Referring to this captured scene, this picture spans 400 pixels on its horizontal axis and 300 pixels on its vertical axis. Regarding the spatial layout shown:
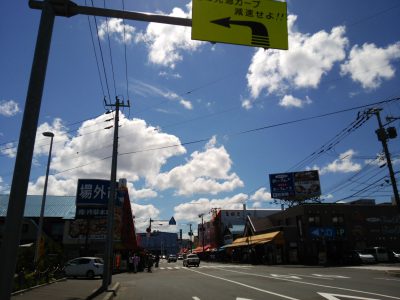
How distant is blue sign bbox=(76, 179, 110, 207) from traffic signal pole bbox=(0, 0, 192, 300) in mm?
37900

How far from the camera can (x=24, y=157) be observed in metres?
5.77

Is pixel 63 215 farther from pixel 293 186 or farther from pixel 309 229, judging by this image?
pixel 293 186

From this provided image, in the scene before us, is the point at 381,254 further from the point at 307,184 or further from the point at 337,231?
the point at 307,184

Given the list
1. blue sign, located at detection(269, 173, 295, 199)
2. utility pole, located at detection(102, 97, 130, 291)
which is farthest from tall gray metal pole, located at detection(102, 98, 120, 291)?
blue sign, located at detection(269, 173, 295, 199)

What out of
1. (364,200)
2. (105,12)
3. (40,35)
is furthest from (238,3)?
(364,200)

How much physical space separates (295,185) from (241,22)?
56668 mm

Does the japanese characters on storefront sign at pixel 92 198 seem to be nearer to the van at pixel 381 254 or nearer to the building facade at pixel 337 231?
the building facade at pixel 337 231

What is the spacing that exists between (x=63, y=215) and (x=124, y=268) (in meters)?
11.3

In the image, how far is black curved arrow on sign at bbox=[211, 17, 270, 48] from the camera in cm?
718

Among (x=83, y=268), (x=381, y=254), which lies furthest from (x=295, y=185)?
(x=83, y=268)

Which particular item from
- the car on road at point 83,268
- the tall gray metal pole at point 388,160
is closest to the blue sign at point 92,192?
the car on road at point 83,268

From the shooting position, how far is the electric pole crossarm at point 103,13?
6.88m

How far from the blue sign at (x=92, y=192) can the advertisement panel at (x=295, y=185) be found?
28700 mm

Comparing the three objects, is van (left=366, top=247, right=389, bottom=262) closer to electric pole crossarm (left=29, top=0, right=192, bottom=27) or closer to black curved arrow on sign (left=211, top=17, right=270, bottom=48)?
black curved arrow on sign (left=211, top=17, right=270, bottom=48)
